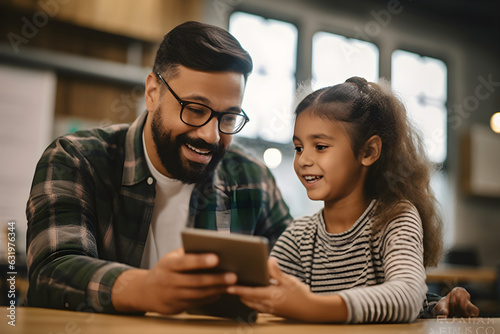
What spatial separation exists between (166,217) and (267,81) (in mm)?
358

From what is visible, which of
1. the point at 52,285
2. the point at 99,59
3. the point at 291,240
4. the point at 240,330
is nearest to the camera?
the point at 240,330

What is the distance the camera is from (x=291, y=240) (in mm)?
922

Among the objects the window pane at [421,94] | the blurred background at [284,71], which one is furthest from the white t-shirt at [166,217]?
the window pane at [421,94]

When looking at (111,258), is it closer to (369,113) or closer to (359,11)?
(369,113)

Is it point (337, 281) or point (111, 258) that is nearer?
point (337, 281)

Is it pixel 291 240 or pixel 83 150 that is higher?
pixel 83 150

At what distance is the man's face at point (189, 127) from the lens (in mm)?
798

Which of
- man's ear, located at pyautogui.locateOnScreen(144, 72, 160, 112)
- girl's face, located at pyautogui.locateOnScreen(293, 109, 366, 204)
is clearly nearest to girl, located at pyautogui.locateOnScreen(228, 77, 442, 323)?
girl's face, located at pyautogui.locateOnScreen(293, 109, 366, 204)

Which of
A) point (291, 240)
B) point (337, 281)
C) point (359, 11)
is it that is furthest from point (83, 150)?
point (359, 11)

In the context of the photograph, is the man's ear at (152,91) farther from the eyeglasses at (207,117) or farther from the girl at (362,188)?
the girl at (362,188)

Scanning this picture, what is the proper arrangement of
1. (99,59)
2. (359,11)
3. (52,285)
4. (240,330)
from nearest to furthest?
1. (240,330)
2. (52,285)
3. (99,59)
4. (359,11)

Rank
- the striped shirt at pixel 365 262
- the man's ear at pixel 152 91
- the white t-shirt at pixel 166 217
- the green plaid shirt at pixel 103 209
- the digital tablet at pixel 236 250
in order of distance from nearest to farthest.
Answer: the digital tablet at pixel 236 250 < the striped shirt at pixel 365 262 < the green plaid shirt at pixel 103 209 < the man's ear at pixel 152 91 < the white t-shirt at pixel 166 217

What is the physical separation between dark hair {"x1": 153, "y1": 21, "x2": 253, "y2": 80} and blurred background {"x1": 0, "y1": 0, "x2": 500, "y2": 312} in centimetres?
3

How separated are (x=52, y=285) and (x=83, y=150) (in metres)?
0.34
